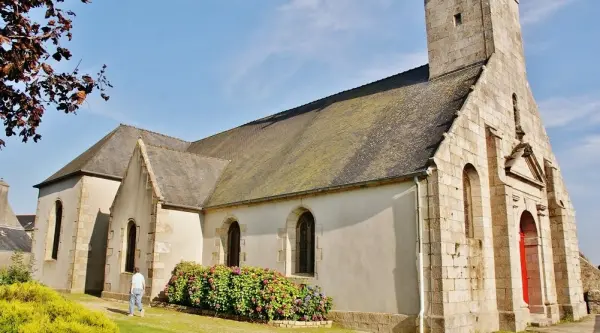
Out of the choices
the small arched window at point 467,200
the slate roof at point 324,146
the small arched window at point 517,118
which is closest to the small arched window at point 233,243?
the slate roof at point 324,146

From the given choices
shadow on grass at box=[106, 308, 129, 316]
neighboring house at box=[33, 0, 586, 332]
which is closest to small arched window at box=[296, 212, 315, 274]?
neighboring house at box=[33, 0, 586, 332]

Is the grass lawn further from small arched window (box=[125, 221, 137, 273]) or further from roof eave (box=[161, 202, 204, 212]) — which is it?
roof eave (box=[161, 202, 204, 212])

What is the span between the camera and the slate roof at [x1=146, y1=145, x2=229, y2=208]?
59.3 ft

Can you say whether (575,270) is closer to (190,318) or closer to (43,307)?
(190,318)

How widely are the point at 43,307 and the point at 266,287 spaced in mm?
6887

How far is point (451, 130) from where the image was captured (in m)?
12.6

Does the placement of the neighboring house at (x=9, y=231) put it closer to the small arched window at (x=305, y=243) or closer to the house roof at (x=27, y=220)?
the house roof at (x=27, y=220)

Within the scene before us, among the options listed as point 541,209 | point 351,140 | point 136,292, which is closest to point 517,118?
point 541,209

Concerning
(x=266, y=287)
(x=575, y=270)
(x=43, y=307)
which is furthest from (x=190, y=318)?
(x=575, y=270)

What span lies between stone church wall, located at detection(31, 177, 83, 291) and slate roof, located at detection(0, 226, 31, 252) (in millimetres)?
11597

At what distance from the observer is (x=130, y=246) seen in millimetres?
18500

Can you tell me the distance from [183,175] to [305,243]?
6755mm

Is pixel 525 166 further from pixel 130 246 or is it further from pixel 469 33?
pixel 130 246

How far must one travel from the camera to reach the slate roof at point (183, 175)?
59.3 ft
